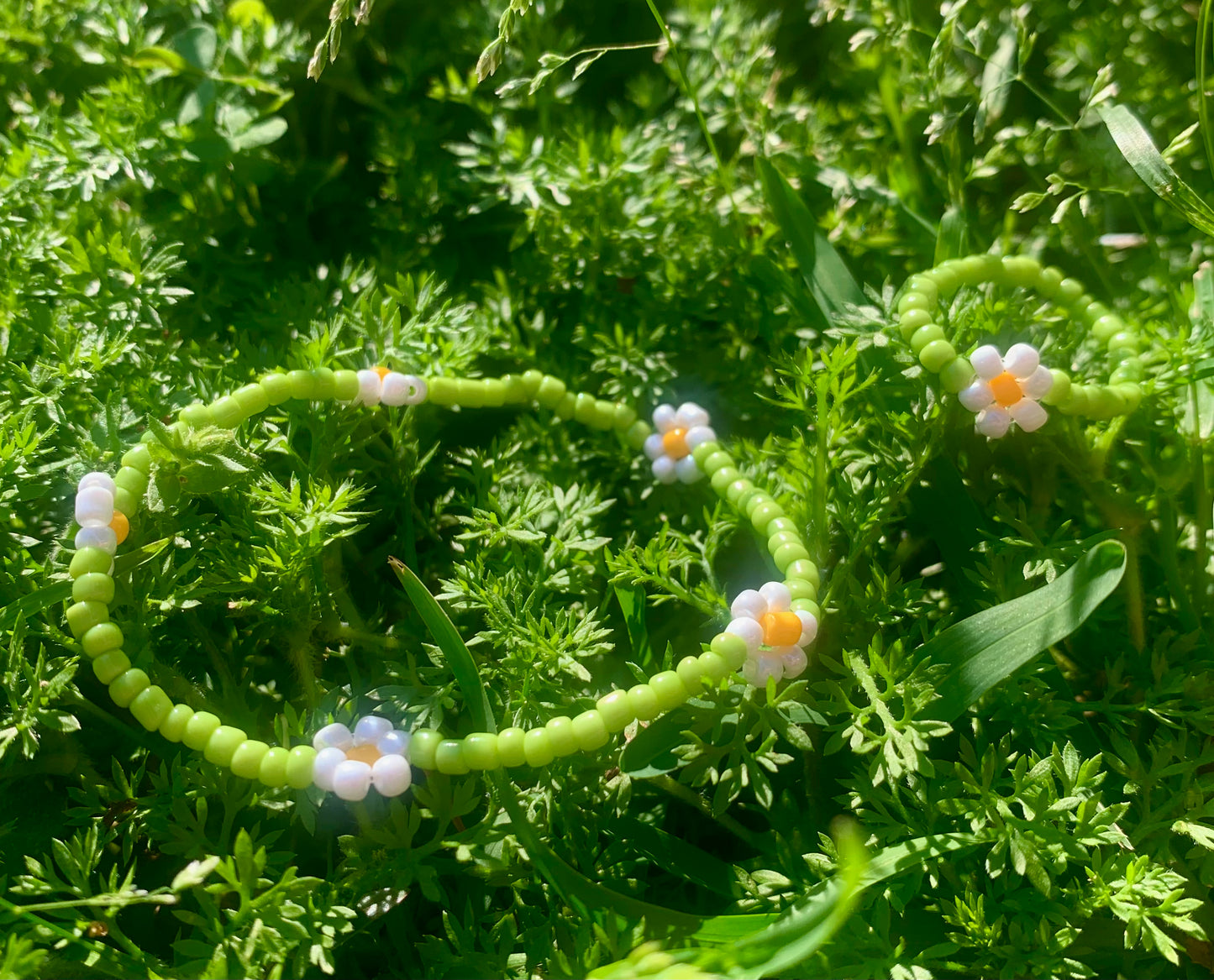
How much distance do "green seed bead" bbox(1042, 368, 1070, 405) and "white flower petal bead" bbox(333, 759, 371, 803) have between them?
33.6 inches

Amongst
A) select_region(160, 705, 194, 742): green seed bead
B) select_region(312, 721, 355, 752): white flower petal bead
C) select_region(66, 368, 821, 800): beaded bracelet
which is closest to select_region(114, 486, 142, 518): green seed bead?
select_region(66, 368, 821, 800): beaded bracelet

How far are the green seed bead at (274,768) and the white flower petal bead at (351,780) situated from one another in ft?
0.19

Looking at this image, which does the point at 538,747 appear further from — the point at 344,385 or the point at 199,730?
the point at 344,385

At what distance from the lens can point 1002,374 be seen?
44.6 inches

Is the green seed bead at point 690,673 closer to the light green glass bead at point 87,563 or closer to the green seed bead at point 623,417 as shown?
the green seed bead at point 623,417

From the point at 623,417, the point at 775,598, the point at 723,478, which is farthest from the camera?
the point at 623,417

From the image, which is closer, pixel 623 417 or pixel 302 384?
pixel 302 384

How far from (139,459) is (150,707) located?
0.91 feet

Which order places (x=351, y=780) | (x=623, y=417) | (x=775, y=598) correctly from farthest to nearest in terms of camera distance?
1. (x=623, y=417)
2. (x=775, y=598)
3. (x=351, y=780)

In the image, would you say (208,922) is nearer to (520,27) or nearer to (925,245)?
(925,245)

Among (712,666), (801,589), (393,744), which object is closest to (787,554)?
(801,589)

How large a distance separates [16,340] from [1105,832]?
4.29 ft

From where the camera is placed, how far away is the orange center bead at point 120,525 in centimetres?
108

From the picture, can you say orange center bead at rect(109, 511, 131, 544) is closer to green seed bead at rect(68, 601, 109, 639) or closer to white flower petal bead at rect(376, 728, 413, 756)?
green seed bead at rect(68, 601, 109, 639)
